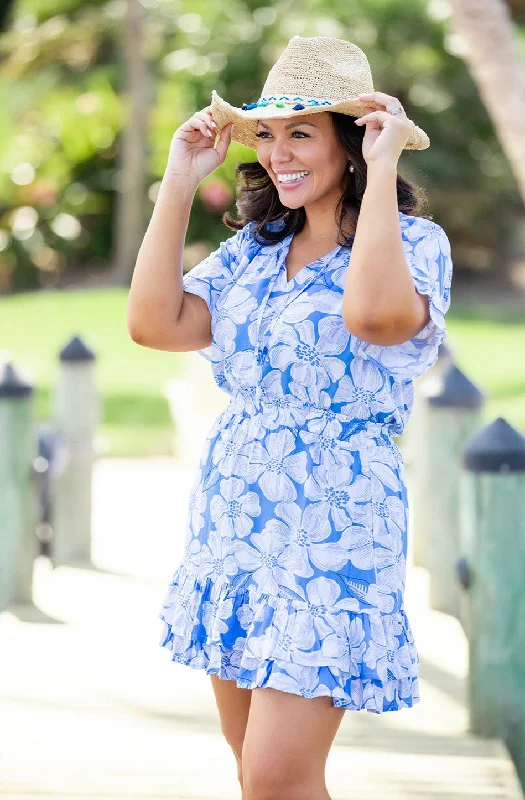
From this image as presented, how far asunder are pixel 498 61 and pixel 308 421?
3946 millimetres

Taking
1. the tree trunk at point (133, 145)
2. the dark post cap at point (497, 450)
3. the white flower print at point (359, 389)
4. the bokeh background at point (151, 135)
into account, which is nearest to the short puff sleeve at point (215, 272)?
the white flower print at point (359, 389)

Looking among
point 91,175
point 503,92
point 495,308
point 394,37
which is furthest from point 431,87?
point 503,92

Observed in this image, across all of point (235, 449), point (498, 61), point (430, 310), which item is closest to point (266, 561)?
point (235, 449)

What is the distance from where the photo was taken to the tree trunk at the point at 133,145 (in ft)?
59.5

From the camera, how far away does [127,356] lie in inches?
570

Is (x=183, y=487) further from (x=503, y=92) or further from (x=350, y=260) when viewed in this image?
(x=350, y=260)

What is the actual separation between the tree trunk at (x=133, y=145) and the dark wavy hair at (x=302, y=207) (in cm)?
1525

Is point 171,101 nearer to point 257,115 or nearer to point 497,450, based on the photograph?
point 497,450

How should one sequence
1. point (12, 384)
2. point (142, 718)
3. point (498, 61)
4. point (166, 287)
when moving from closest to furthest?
point (166, 287)
point (142, 718)
point (12, 384)
point (498, 61)

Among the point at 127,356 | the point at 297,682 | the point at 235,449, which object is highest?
the point at 127,356

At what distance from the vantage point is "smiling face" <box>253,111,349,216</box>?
2600mm

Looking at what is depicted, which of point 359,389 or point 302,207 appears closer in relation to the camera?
point 359,389

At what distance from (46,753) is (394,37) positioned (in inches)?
609

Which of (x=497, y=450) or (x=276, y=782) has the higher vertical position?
(x=497, y=450)
